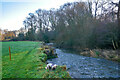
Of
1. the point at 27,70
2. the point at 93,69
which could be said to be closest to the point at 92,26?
the point at 93,69

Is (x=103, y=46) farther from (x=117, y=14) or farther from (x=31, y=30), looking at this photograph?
(x=31, y=30)

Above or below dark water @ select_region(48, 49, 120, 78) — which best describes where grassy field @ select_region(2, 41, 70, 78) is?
above

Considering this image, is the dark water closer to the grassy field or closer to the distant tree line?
the grassy field

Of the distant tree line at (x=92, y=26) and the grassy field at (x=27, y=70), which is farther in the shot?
the distant tree line at (x=92, y=26)

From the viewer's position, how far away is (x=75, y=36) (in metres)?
17.3

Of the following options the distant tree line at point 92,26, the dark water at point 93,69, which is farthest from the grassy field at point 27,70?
the distant tree line at point 92,26

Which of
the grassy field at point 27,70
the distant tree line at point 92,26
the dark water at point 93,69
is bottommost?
the dark water at point 93,69

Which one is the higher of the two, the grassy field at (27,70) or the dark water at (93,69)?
the grassy field at (27,70)

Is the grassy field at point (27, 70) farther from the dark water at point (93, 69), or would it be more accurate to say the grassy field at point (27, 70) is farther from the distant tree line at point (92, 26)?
the distant tree line at point (92, 26)

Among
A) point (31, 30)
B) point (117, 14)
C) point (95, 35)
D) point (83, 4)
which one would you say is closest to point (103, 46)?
point (95, 35)

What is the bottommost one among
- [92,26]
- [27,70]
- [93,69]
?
[93,69]

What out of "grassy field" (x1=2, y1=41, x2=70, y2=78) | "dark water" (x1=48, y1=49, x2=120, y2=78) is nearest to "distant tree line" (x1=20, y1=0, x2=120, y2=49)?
"dark water" (x1=48, y1=49, x2=120, y2=78)

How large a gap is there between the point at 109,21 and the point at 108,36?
2.16 m

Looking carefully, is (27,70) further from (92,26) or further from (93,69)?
(92,26)
